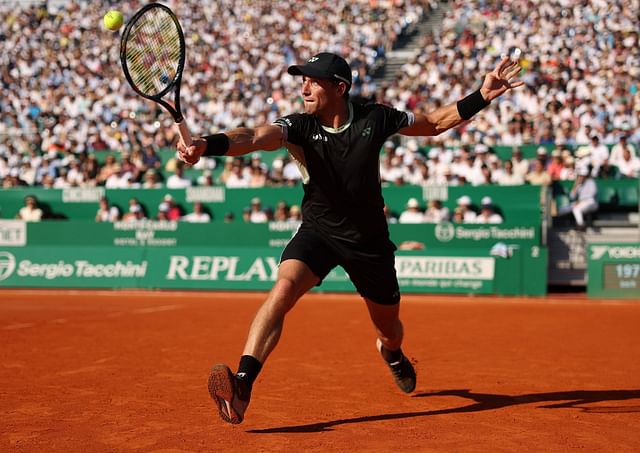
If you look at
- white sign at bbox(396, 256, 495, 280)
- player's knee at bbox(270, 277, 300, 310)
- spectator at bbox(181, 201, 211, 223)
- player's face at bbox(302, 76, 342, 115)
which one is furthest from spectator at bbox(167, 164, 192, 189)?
player's knee at bbox(270, 277, 300, 310)

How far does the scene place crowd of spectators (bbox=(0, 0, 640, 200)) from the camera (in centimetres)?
1838

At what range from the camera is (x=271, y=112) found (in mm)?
22844

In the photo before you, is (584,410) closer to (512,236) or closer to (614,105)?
(512,236)

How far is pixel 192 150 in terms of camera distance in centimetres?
481

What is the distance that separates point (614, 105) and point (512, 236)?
187 inches

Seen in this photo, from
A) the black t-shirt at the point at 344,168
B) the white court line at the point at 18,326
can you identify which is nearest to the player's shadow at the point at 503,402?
the black t-shirt at the point at 344,168

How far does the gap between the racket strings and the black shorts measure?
1324mm

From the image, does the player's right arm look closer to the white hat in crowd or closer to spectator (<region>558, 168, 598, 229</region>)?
the white hat in crowd

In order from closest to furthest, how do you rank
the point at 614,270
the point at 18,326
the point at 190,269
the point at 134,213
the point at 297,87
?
the point at 18,326 < the point at 614,270 < the point at 190,269 < the point at 134,213 < the point at 297,87

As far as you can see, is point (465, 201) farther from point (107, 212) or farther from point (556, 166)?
point (107, 212)

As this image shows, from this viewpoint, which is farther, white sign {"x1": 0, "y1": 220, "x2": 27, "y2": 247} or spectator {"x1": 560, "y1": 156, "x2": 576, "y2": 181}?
white sign {"x1": 0, "y1": 220, "x2": 27, "y2": 247}

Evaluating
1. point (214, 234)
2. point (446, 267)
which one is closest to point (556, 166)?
point (446, 267)

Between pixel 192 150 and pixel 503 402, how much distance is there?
307 centimetres

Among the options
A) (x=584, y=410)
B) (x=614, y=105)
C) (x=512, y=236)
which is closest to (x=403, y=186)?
(x=512, y=236)
